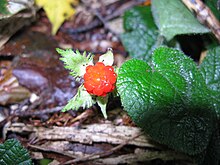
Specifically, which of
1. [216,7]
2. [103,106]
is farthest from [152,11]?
[103,106]

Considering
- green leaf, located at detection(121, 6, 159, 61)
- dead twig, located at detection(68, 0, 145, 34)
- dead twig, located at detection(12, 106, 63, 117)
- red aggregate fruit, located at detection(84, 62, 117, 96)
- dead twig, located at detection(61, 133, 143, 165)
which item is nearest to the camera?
red aggregate fruit, located at detection(84, 62, 117, 96)

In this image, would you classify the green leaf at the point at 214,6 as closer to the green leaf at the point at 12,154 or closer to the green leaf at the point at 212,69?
the green leaf at the point at 212,69

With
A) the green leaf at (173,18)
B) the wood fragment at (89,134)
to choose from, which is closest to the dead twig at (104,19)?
the green leaf at (173,18)

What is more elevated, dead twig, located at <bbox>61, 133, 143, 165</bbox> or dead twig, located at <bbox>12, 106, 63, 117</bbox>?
dead twig, located at <bbox>12, 106, 63, 117</bbox>

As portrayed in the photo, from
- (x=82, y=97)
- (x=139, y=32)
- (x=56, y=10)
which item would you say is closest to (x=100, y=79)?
(x=82, y=97)

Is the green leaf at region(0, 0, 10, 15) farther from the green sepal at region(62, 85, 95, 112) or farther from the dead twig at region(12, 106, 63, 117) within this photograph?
the green sepal at region(62, 85, 95, 112)

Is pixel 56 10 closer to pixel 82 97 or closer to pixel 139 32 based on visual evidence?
pixel 139 32

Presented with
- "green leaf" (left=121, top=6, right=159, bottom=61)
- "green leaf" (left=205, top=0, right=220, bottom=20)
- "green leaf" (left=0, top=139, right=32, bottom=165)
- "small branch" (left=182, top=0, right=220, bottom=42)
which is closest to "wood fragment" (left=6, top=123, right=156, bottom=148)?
"green leaf" (left=0, top=139, right=32, bottom=165)
